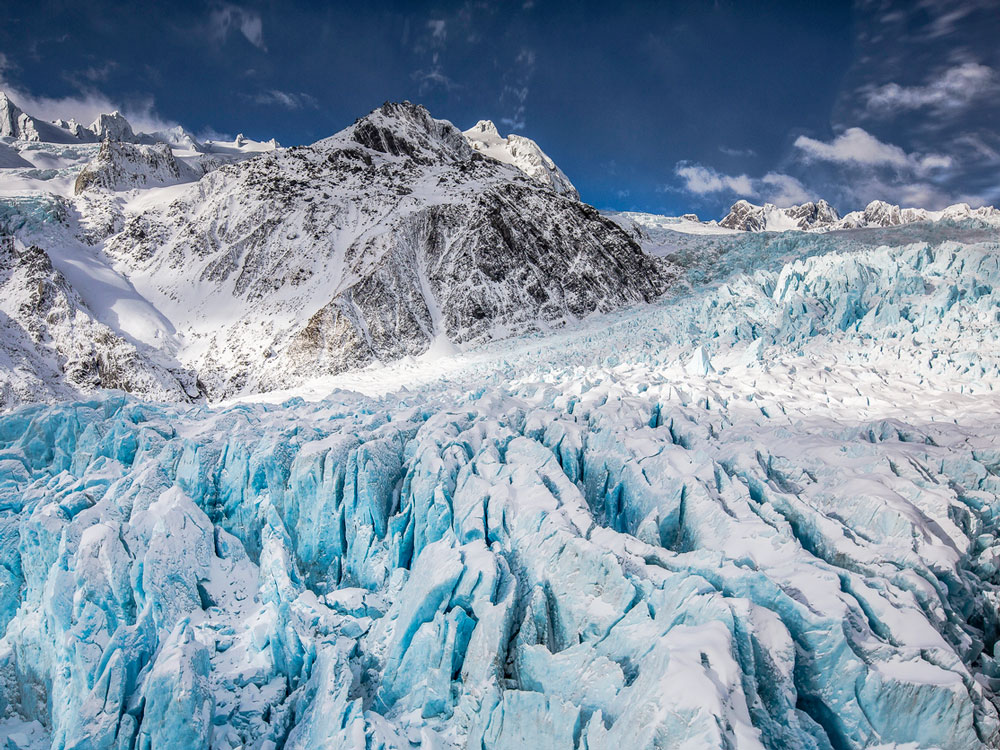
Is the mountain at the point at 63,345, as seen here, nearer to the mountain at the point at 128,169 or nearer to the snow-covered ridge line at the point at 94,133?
the mountain at the point at 128,169

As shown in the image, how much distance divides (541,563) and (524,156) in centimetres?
9243

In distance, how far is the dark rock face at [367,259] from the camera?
122 feet

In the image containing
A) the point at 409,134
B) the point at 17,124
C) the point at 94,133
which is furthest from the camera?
the point at 94,133

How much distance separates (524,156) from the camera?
298ft

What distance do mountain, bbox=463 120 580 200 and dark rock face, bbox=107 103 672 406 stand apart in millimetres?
33483

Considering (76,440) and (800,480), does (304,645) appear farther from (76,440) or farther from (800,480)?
(76,440)

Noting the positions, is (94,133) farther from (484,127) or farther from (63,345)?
(63,345)

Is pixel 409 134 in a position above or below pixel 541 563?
above

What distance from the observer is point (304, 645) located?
28.7ft

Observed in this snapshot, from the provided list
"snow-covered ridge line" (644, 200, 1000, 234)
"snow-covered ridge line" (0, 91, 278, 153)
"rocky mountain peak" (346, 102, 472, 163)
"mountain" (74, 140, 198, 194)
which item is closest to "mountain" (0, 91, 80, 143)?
"snow-covered ridge line" (0, 91, 278, 153)

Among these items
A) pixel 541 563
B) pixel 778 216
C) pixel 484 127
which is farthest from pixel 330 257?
pixel 778 216

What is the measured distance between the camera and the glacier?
21.2 ft

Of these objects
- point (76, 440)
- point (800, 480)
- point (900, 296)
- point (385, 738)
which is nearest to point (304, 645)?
point (385, 738)

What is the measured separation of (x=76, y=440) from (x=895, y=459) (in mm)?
20700
